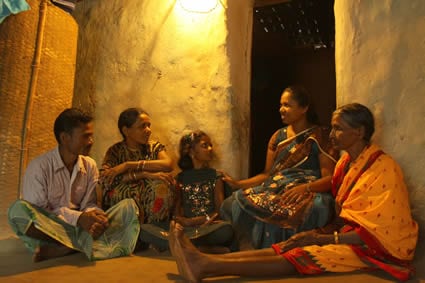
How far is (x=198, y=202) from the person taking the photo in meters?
3.45

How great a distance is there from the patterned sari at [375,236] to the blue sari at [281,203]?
345 millimetres

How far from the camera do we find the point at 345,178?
2.71 m

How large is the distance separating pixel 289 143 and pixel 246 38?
4.38 feet

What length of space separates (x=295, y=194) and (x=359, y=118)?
65 cm

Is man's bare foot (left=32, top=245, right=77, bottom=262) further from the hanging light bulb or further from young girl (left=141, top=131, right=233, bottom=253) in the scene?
the hanging light bulb

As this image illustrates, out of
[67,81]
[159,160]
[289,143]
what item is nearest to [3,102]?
[67,81]

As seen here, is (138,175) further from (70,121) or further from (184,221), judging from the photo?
(70,121)

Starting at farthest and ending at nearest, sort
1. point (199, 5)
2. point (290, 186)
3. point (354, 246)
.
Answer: point (199, 5)
point (290, 186)
point (354, 246)

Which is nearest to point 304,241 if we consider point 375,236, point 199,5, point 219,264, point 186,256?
point 375,236

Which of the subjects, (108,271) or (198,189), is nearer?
(108,271)

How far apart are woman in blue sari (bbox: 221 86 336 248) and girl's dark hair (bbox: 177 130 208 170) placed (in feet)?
1.26

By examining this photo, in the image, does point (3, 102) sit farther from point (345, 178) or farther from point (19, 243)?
point (345, 178)

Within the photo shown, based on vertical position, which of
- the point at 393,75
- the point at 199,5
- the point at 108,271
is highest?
the point at 199,5

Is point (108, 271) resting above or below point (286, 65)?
below
